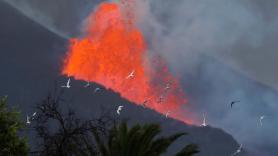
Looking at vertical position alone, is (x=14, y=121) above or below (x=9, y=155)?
above

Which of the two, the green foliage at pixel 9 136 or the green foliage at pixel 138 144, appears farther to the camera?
the green foliage at pixel 9 136

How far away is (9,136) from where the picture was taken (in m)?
30.1

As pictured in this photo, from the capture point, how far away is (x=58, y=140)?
3064cm

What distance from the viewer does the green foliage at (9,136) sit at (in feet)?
97.7

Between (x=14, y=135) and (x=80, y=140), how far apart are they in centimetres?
444

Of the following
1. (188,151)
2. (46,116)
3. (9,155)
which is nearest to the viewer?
(188,151)

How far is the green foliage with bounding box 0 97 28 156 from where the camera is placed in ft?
97.7

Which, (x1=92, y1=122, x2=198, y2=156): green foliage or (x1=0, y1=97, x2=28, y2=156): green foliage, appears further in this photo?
(x1=0, y1=97, x2=28, y2=156): green foliage

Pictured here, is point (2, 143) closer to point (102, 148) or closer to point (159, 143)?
point (102, 148)

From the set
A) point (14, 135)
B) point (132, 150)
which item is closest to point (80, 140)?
point (14, 135)

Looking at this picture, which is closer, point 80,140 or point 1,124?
point 1,124

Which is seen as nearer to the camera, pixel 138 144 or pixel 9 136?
pixel 138 144

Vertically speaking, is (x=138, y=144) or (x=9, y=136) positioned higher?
(x=9, y=136)

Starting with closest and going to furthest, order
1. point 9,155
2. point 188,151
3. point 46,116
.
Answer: point 188,151
point 9,155
point 46,116
